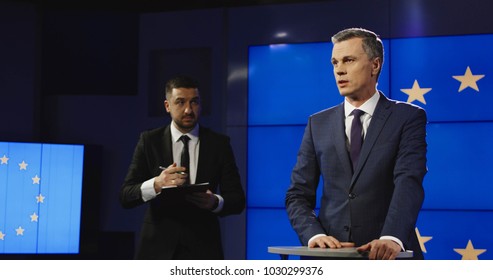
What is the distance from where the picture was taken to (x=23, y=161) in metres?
5.51

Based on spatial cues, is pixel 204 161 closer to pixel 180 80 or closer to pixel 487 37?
pixel 180 80

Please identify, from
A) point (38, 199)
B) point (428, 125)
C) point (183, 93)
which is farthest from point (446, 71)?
point (38, 199)

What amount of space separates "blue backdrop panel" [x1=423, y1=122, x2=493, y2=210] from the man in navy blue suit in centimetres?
273

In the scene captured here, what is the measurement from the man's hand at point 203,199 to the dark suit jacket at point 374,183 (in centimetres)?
48

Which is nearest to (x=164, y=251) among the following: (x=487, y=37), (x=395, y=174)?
(x=395, y=174)

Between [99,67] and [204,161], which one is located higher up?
[99,67]

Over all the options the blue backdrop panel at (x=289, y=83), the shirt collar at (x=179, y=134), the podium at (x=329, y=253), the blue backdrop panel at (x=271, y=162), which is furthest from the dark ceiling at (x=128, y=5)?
the podium at (x=329, y=253)

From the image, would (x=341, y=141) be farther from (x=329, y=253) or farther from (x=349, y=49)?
(x=329, y=253)

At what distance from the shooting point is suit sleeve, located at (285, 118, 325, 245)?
7.80 feet

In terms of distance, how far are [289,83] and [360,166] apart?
3.13 m

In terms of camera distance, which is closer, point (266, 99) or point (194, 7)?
point (266, 99)
